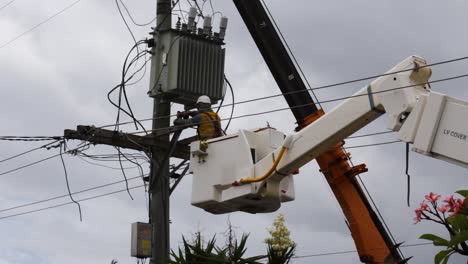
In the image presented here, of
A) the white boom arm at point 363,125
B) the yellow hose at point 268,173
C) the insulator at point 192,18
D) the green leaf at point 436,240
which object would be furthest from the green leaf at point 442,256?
the insulator at point 192,18

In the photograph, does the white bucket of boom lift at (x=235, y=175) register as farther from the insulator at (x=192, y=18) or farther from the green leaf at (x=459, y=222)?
the insulator at (x=192, y=18)

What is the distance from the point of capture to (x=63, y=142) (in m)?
14.1

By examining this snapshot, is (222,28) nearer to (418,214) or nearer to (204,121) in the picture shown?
(204,121)

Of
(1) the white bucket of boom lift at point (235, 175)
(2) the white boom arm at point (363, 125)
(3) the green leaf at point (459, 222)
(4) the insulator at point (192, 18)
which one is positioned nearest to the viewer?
(3) the green leaf at point (459, 222)

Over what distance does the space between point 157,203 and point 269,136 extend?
3.62 meters

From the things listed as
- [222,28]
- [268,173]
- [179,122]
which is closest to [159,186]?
[179,122]

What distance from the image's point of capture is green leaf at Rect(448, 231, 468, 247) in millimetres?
6360

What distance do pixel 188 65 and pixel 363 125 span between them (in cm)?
541

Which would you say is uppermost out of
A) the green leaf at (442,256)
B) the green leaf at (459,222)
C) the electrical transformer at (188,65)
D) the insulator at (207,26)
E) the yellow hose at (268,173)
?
the insulator at (207,26)

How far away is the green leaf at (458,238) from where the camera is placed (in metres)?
6.36

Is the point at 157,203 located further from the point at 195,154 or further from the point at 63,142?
the point at 195,154

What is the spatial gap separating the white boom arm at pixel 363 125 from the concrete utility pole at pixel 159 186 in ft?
10.0

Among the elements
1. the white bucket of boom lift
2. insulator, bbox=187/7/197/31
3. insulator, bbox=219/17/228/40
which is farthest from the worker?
Answer: insulator, bbox=219/17/228/40

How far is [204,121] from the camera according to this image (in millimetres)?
11938
